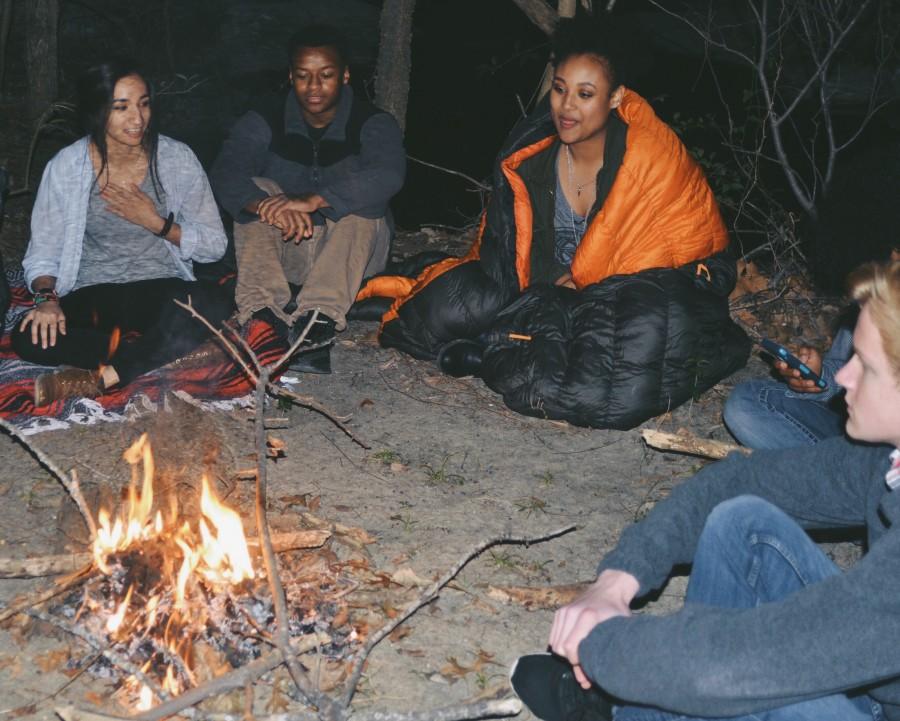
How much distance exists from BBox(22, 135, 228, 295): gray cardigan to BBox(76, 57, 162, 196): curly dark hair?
0.07m

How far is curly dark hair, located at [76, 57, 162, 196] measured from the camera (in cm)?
486

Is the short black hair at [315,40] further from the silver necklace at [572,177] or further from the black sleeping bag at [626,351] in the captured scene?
the black sleeping bag at [626,351]

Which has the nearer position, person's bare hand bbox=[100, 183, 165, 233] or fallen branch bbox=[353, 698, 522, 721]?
fallen branch bbox=[353, 698, 522, 721]

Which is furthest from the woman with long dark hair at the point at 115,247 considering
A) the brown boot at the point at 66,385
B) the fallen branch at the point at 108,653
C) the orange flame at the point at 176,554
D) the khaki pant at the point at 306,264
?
the fallen branch at the point at 108,653

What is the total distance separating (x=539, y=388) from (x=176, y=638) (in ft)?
7.98

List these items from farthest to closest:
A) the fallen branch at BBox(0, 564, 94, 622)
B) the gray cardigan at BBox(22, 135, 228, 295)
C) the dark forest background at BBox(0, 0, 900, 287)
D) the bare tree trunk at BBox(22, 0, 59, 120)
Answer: the bare tree trunk at BBox(22, 0, 59, 120)
the dark forest background at BBox(0, 0, 900, 287)
the gray cardigan at BBox(22, 135, 228, 295)
the fallen branch at BBox(0, 564, 94, 622)

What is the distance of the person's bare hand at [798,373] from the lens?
4004mm

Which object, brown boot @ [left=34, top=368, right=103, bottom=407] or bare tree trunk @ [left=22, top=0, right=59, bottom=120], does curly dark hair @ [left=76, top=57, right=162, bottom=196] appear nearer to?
brown boot @ [left=34, top=368, right=103, bottom=407]

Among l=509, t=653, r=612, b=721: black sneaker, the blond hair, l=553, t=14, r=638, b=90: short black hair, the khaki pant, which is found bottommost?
l=509, t=653, r=612, b=721: black sneaker

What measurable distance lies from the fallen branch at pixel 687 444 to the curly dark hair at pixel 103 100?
3021 mm

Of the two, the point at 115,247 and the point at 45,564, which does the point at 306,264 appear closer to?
the point at 115,247

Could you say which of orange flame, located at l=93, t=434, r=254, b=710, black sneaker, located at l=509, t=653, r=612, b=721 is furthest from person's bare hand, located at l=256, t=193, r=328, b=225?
black sneaker, located at l=509, t=653, r=612, b=721

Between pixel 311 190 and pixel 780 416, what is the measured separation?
3.13 m

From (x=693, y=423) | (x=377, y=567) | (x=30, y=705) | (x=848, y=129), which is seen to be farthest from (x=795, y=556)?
(x=848, y=129)
